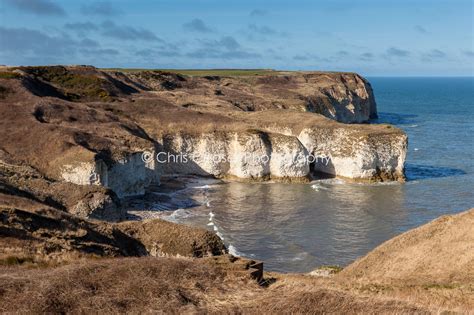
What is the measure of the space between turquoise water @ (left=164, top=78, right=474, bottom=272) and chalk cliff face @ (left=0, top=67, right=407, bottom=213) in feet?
11.0

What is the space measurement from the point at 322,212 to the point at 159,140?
22739 millimetres

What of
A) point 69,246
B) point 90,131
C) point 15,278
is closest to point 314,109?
point 90,131

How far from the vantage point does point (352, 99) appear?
128125mm

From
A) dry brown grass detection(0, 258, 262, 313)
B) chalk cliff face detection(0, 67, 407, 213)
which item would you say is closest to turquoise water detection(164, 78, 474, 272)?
chalk cliff face detection(0, 67, 407, 213)

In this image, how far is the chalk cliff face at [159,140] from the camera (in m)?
44.5

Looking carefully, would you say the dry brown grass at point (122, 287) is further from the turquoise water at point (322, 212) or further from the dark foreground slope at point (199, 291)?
the turquoise water at point (322, 212)

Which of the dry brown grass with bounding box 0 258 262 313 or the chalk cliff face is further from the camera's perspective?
the chalk cliff face

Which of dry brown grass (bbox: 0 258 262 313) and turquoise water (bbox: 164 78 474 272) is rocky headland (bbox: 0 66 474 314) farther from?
turquoise water (bbox: 164 78 474 272)

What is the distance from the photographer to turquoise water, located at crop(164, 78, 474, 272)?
35.6 meters

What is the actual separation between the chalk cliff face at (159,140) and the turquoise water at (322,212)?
3.35 m

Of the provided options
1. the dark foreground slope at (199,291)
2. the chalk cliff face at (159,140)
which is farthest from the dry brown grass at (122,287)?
the chalk cliff face at (159,140)

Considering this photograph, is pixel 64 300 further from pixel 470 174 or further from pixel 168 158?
pixel 470 174

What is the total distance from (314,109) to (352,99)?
31.6m

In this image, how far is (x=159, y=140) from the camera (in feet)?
197
